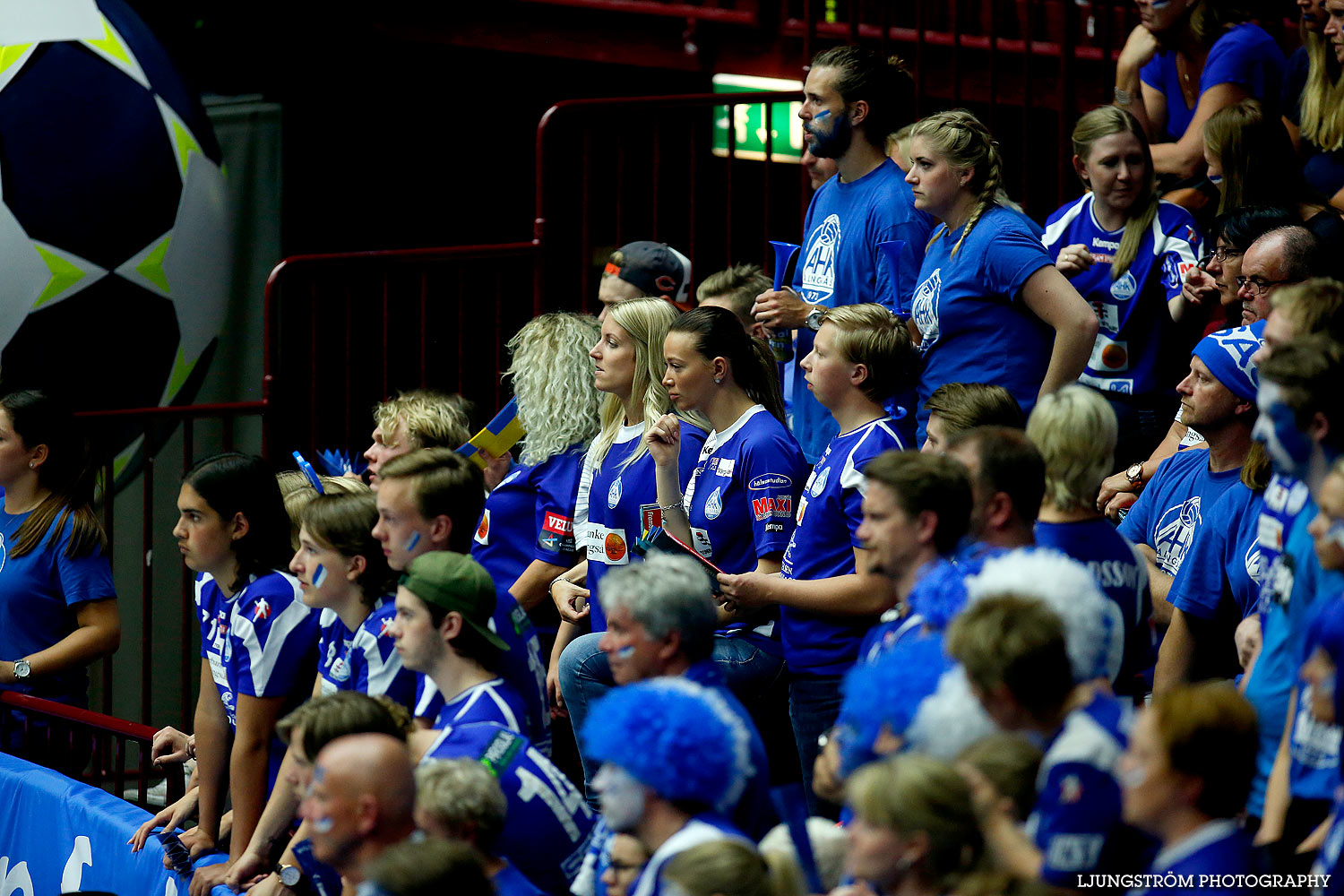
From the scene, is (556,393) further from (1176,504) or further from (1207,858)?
(1207,858)

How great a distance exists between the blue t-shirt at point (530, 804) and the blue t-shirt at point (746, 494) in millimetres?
1232

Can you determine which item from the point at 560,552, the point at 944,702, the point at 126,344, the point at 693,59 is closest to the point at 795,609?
the point at 560,552

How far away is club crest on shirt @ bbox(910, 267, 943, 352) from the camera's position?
5062mm

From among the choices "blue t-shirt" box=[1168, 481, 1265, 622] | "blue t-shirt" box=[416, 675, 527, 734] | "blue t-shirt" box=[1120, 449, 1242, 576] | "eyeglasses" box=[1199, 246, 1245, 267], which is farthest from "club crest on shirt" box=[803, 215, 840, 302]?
"blue t-shirt" box=[416, 675, 527, 734]

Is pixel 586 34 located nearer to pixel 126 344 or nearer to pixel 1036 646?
pixel 126 344

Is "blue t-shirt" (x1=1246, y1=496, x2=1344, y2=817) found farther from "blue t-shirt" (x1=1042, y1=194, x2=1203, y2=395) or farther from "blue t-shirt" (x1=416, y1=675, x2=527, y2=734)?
"blue t-shirt" (x1=1042, y1=194, x2=1203, y2=395)

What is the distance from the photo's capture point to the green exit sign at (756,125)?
7.75 metres

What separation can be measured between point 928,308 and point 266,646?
2.25m

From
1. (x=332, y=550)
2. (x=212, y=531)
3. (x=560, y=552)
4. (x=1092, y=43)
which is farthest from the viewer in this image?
(x=1092, y=43)

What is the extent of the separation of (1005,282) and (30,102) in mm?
4711

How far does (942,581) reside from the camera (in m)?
3.18

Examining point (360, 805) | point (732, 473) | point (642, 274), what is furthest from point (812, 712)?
point (642, 274)

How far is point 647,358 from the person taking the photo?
5.11m

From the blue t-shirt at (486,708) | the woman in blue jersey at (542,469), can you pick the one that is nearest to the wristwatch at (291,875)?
the blue t-shirt at (486,708)
